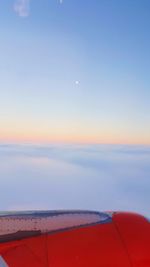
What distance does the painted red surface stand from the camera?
79 centimetres

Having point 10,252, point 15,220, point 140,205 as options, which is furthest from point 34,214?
point 140,205

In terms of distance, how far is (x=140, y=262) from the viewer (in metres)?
0.85

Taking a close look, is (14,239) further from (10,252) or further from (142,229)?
(142,229)

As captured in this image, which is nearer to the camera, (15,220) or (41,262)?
(41,262)

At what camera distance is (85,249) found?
2.74ft

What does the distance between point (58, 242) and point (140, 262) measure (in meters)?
0.27

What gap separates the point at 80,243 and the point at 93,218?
0.23m

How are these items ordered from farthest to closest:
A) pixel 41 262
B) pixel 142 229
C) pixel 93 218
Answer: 1. pixel 93 218
2. pixel 142 229
3. pixel 41 262

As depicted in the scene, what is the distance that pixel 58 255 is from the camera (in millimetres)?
807

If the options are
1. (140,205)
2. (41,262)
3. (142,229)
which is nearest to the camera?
(41,262)

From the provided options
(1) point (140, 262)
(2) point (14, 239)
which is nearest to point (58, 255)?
(2) point (14, 239)

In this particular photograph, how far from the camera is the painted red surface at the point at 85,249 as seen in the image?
0.79 metres

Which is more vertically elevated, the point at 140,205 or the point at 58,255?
the point at 58,255

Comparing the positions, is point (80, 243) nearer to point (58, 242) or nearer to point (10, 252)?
point (58, 242)
